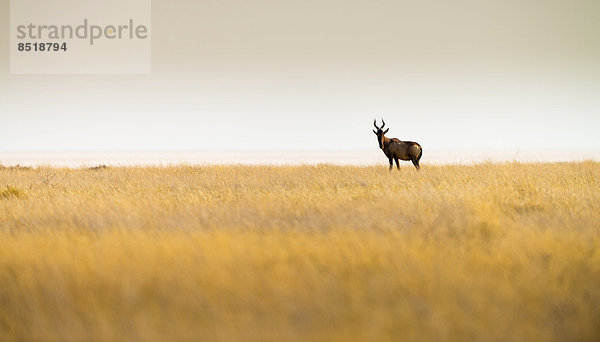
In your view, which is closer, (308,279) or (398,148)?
(308,279)

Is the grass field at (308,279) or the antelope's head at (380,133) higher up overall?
the antelope's head at (380,133)

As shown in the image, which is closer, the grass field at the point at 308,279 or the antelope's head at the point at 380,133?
the grass field at the point at 308,279

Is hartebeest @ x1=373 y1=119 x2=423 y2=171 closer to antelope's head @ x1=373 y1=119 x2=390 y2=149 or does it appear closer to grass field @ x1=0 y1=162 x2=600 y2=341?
antelope's head @ x1=373 y1=119 x2=390 y2=149

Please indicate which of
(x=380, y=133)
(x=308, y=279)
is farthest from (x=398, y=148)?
(x=308, y=279)

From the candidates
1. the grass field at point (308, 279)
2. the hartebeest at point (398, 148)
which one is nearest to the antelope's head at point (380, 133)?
the hartebeest at point (398, 148)

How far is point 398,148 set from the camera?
20.9m

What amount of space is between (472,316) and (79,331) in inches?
105

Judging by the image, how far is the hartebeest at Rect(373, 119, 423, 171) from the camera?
20625mm

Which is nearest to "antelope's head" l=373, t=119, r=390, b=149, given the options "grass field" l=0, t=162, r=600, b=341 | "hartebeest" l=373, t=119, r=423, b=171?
"hartebeest" l=373, t=119, r=423, b=171

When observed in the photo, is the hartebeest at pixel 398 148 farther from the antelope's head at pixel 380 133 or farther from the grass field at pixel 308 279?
the grass field at pixel 308 279

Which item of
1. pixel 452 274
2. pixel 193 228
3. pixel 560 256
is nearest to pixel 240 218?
pixel 193 228

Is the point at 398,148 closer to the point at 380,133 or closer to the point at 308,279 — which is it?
the point at 380,133

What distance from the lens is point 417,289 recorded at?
380 cm

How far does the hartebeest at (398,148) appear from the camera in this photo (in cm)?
Answer: 2062
